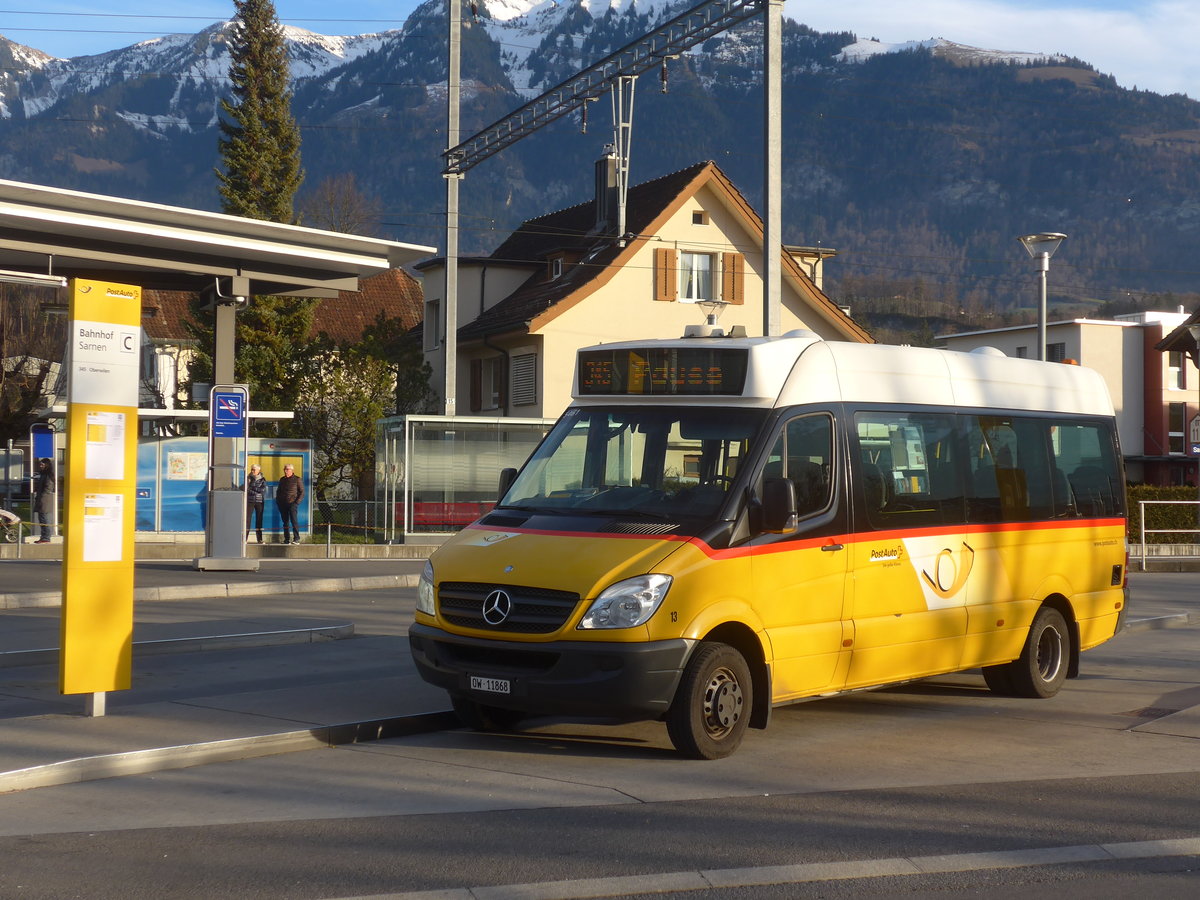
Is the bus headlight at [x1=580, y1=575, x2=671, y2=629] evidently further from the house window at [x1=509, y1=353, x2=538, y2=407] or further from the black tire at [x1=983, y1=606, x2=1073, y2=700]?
the house window at [x1=509, y1=353, x2=538, y2=407]

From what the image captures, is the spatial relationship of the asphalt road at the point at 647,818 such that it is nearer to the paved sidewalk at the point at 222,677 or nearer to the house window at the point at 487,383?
the paved sidewalk at the point at 222,677

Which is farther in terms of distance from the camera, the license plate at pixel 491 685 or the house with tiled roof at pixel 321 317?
the house with tiled roof at pixel 321 317

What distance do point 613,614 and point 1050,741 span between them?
3.31 metres

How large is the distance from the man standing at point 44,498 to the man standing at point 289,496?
4.81 m

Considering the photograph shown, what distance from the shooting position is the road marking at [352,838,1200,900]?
6137 mm

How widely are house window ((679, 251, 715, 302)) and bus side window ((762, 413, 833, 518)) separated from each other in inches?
1392

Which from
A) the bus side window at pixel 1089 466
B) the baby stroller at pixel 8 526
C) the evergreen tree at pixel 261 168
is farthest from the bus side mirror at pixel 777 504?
the evergreen tree at pixel 261 168

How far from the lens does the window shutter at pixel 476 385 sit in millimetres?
47250

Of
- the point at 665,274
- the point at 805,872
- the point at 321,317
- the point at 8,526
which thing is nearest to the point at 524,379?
Answer: the point at 665,274

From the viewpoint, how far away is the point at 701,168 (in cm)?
4428

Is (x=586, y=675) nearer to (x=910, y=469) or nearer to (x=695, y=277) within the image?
(x=910, y=469)

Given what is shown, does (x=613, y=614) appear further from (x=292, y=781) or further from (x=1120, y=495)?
(x=1120, y=495)

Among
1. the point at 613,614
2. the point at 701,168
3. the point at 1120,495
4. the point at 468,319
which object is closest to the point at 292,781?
the point at 613,614

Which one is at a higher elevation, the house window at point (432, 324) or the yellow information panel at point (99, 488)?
the house window at point (432, 324)
